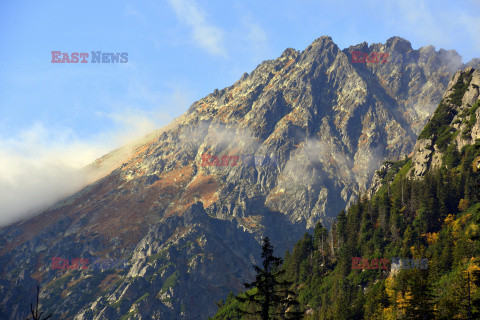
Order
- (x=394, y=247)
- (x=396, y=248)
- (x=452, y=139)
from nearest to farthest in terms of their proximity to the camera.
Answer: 1. (x=396, y=248)
2. (x=394, y=247)
3. (x=452, y=139)

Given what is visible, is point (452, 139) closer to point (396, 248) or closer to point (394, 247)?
point (394, 247)

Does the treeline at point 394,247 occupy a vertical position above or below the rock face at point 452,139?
below

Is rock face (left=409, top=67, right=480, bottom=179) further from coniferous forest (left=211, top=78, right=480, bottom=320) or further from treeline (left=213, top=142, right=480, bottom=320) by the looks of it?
treeline (left=213, top=142, right=480, bottom=320)

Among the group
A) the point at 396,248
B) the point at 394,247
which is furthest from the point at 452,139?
→ the point at 396,248

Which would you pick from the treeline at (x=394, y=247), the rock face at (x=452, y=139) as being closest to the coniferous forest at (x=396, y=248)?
the treeline at (x=394, y=247)

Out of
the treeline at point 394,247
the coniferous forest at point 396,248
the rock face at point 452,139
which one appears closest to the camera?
the treeline at point 394,247

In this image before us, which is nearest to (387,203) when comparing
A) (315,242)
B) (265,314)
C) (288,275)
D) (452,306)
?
(315,242)

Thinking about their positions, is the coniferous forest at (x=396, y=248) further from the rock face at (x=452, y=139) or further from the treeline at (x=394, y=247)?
the rock face at (x=452, y=139)

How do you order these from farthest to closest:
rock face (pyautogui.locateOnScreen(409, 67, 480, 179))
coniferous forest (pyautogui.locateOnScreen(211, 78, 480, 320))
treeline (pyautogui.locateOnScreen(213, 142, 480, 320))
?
rock face (pyautogui.locateOnScreen(409, 67, 480, 179)) < coniferous forest (pyautogui.locateOnScreen(211, 78, 480, 320)) < treeline (pyautogui.locateOnScreen(213, 142, 480, 320))

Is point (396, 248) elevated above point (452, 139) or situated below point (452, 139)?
below

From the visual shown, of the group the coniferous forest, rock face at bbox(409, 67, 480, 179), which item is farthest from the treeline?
rock face at bbox(409, 67, 480, 179)

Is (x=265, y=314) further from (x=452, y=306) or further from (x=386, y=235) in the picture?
(x=386, y=235)

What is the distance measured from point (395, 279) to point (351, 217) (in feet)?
181

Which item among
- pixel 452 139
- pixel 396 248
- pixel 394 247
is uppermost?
pixel 452 139
